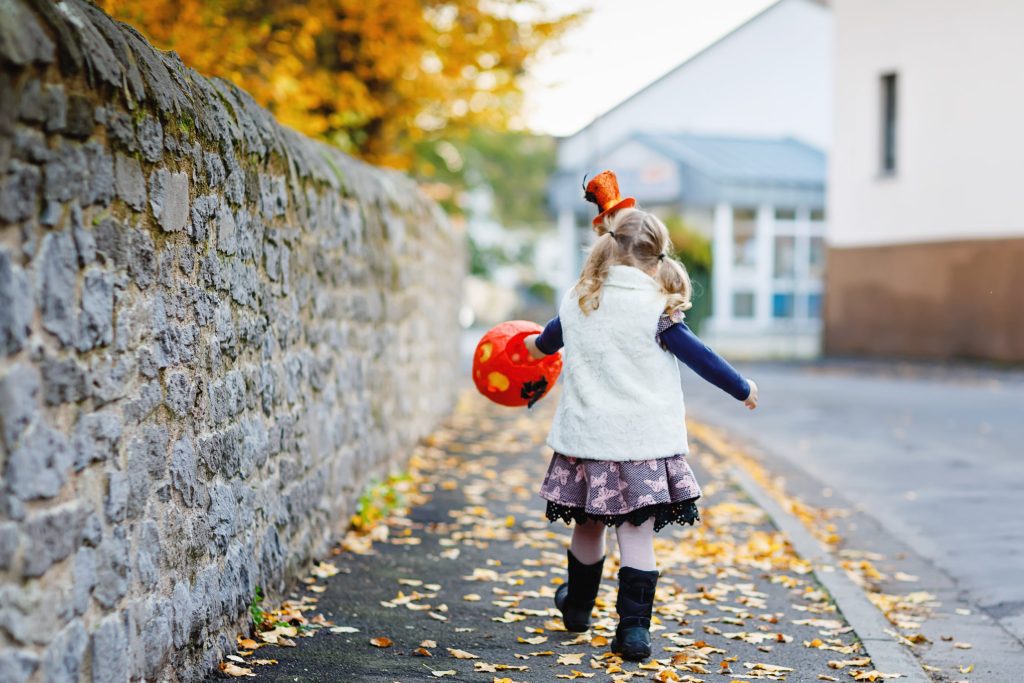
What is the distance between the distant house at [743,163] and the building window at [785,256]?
0.04 meters

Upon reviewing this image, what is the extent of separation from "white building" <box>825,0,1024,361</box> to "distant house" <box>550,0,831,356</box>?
17.5 ft

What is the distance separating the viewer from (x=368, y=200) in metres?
7.52

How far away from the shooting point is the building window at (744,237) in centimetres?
3575

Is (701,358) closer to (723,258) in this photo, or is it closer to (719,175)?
(719,175)

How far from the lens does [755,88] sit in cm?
4181

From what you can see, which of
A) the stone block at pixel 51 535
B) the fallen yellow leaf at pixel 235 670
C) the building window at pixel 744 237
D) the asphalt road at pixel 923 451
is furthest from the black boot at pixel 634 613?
the building window at pixel 744 237

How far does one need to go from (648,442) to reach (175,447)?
1685mm

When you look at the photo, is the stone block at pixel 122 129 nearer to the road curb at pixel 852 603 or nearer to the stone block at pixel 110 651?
the stone block at pixel 110 651

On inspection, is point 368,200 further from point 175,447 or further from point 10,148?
point 10,148

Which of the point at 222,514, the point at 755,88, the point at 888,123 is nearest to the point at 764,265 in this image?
the point at 755,88

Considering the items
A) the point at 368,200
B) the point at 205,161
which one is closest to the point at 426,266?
the point at 368,200

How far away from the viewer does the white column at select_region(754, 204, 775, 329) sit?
35625mm

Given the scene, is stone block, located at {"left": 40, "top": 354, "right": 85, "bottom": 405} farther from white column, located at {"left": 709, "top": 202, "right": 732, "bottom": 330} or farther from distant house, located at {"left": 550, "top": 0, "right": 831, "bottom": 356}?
white column, located at {"left": 709, "top": 202, "right": 732, "bottom": 330}

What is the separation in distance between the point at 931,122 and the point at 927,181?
1.08 metres
